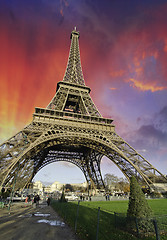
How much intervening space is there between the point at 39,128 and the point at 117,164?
58.5ft

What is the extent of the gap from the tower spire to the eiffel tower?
1.87 meters

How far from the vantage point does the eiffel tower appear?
79.3 ft

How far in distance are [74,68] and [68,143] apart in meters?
28.8

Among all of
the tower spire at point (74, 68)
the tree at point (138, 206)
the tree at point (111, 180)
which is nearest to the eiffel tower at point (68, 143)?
the tower spire at point (74, 68)

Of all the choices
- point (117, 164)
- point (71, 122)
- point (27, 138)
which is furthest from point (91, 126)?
point (27, 138)

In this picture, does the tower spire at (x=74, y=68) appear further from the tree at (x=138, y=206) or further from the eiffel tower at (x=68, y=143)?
the tree at (x=138, y=206)

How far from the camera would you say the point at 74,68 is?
2007 inches

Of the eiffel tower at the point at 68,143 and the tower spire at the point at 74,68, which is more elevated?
the tower spire at the point at 74,68

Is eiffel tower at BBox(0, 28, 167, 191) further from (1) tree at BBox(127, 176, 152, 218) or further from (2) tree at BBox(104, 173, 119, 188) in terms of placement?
(2) tree at BBox(104, 173, 119, 188)

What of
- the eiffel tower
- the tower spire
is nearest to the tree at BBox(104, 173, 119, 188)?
the eiffel tower

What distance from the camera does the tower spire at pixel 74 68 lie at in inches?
1868

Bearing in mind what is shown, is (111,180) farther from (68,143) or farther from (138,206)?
(138,206)

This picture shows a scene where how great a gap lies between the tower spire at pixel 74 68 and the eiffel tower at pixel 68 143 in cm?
187

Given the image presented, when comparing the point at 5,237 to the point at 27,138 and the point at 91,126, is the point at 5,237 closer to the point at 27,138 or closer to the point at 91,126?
the point at 27,138
